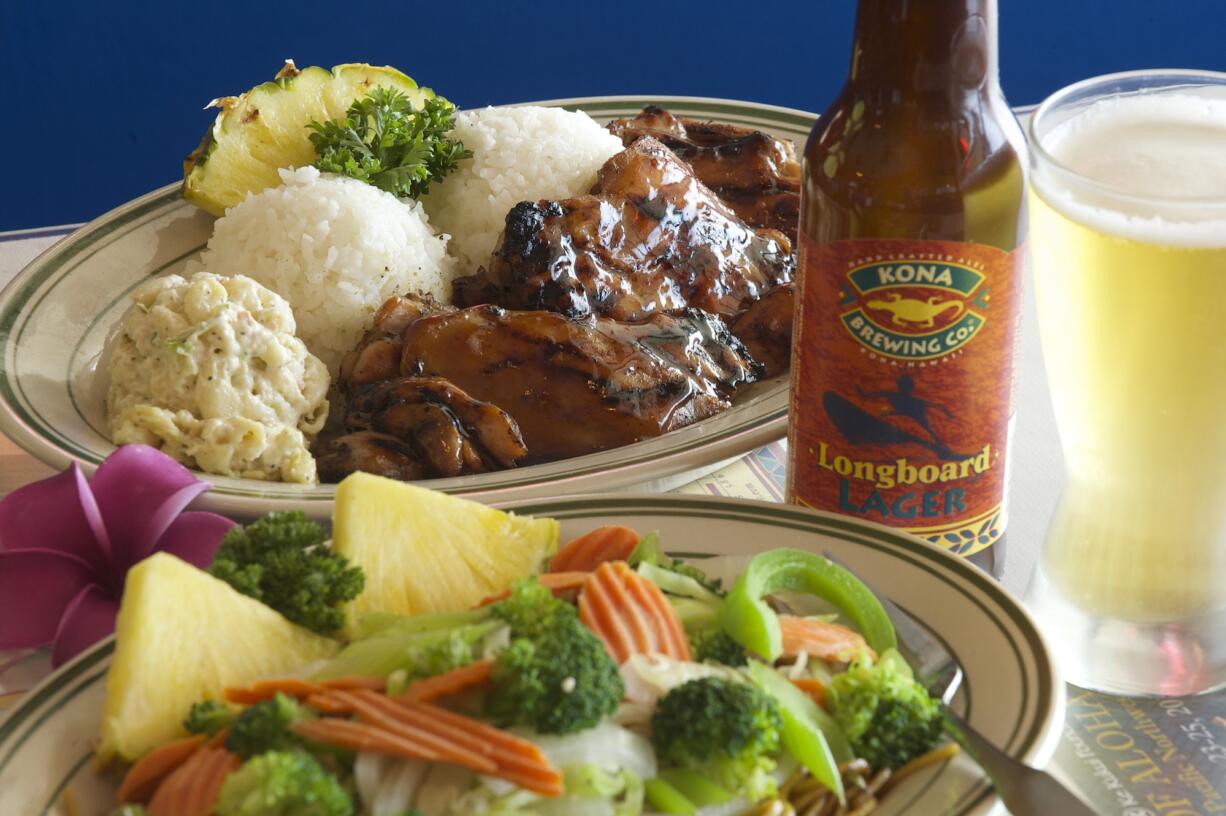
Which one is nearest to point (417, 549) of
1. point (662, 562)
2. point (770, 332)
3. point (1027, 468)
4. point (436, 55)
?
point (662, 562)

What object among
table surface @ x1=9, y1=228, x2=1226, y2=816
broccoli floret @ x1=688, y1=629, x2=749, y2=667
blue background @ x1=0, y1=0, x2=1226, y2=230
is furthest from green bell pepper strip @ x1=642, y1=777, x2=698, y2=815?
blue background @ x1=0, y1=0, x2=1226, y2=230

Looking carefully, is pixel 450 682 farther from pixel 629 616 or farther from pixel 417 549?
pixel 417 549

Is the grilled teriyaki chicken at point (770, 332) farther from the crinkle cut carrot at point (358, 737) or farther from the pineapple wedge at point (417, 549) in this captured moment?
the crinkle cut carrot at point (358, 737)

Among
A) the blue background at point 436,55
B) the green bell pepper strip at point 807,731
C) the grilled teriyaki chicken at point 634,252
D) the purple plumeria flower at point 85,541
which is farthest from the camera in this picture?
the blue background at point 436,55

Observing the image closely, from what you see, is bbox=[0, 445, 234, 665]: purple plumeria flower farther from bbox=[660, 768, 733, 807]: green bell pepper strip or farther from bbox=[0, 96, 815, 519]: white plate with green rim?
bbox=[660, 768, 733, 807]: green bell pepper strip

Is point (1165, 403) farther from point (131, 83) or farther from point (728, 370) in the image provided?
point (131, 83)

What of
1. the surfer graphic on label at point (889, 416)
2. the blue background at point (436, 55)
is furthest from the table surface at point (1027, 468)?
the blue background at point (436, 55)

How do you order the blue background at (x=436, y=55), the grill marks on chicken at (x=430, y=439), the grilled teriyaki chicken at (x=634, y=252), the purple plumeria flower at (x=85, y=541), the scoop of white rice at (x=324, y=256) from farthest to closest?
the blue background at (x=436, y=55), the scoop of white rice at (x=324, y=256), the grilled teriyaki chicken at (x=634, y=252), the grill marks on chicken at (x=430, y=439), the purple plumeria flower at (x=85, y=541)

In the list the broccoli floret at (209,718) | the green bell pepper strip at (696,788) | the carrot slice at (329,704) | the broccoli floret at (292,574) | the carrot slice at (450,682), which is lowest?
the green bell pepper strip at (696,788)
